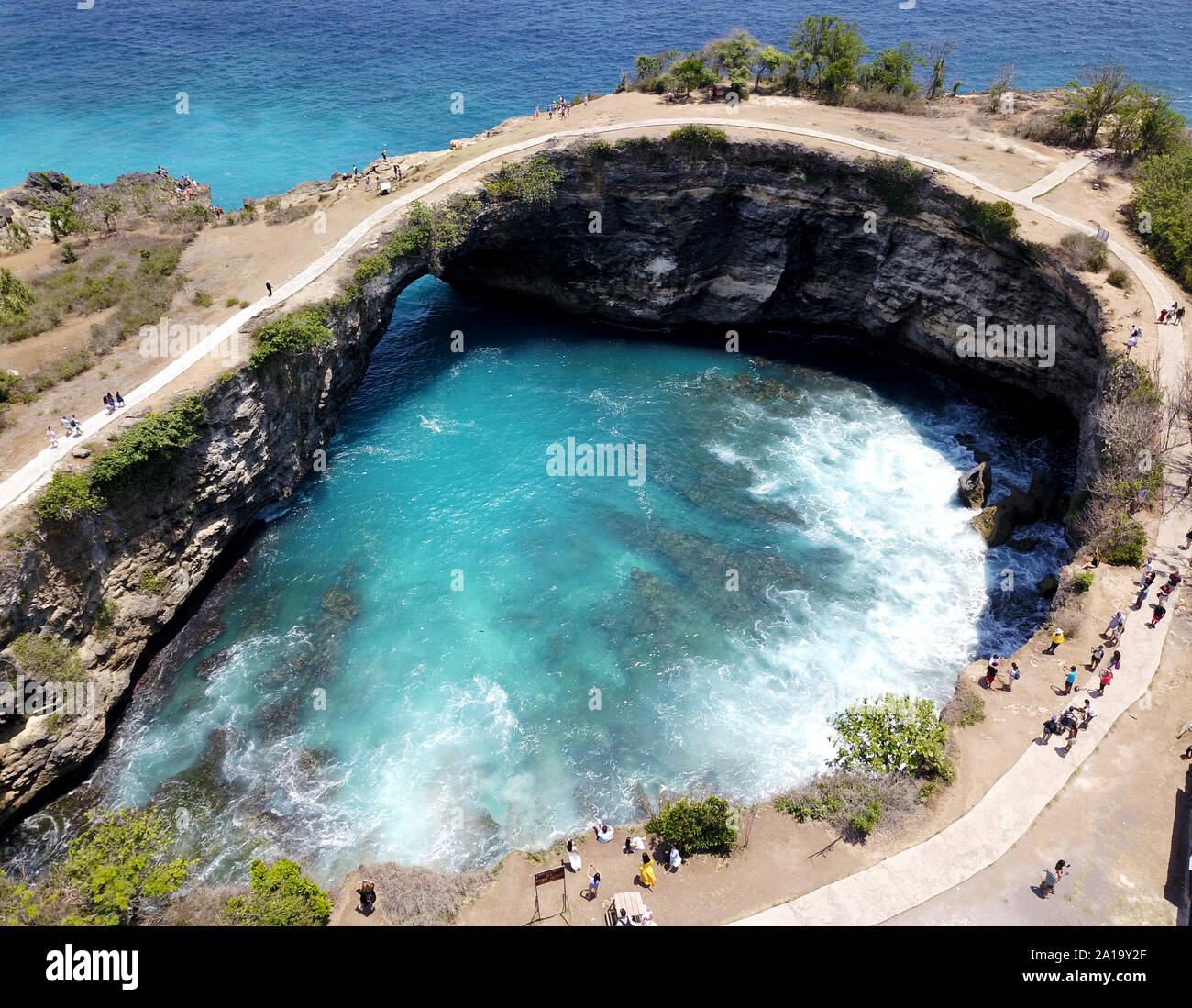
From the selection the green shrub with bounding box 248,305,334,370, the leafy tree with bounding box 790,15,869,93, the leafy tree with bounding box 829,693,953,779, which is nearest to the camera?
the leafy tree with bounding box 829,693,953,779

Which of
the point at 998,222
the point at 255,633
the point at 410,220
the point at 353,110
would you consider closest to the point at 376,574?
the point at 255,633

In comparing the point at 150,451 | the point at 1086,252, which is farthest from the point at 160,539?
the point at 1086,252

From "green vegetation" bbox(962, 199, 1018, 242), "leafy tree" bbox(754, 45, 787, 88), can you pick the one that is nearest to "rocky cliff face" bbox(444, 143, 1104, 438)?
"green vegetation" bbox(962, 199, 1018, 242)

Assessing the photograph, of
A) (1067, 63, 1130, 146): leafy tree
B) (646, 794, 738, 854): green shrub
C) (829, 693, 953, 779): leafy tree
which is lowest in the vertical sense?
(646, 794, 738, 854): green shrub

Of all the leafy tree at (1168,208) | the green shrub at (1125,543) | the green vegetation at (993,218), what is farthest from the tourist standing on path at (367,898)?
the leafy tree at (1168,208)

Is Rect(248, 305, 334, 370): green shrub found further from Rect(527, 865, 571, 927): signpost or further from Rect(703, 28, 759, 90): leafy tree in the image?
Rect(703, 28, 759, 90): leafy tree

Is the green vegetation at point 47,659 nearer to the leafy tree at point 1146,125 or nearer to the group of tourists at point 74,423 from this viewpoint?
the group of tourists at point 74,423
